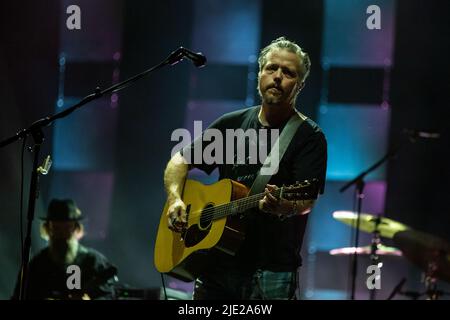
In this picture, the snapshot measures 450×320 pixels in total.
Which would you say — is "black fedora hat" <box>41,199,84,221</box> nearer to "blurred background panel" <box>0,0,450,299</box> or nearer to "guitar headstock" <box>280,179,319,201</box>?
"blurred background panel" <box>0,0,450,299</box>

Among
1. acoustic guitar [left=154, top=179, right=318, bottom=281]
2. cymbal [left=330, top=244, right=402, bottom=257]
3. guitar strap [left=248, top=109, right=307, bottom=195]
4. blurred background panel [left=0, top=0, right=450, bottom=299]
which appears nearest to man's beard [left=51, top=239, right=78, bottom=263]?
blurred background panel [left=0, top=0, right=450, bottom=299]

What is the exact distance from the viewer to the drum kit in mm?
6059

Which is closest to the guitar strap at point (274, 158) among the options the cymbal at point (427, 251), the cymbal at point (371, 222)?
the cymbal at point (371, 222)

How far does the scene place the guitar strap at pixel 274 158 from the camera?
3.61 metres

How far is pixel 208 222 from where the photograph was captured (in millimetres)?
3879

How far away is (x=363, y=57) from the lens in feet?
22.5

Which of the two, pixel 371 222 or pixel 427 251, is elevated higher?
pixel 371 222

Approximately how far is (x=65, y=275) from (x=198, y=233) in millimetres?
2685

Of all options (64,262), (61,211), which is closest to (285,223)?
(64,262)

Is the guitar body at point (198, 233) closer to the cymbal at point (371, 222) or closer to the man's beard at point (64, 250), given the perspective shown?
the man's beard at point (64, 250)

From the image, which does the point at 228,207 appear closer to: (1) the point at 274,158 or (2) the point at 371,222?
(1) the point at 274,158
